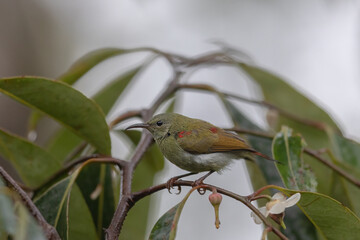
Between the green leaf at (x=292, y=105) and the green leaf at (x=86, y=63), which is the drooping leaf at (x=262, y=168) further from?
the green leaf at (x=86, y=63)

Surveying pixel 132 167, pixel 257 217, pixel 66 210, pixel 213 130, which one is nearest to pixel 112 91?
pixel 213 130

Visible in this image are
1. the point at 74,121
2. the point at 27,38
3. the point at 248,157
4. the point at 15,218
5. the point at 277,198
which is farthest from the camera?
the point at 27,38

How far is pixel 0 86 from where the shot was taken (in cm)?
198

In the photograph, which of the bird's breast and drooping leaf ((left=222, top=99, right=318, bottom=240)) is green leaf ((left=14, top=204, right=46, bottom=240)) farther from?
the bird's breast

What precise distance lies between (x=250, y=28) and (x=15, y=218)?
6955 millimetres

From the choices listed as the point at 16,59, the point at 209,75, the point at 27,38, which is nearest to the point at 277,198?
the point at 16,59

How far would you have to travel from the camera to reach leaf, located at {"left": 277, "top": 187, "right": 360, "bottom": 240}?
165 centimetres

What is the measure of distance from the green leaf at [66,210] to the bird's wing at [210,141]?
2.10ft

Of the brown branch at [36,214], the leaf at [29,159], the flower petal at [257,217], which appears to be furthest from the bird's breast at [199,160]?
the brown branch at [36,214]

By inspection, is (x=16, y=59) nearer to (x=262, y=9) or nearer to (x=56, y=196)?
(x=262, y=9)

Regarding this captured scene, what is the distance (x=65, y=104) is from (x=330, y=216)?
3.78 ft

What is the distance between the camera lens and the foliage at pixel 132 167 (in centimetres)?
159

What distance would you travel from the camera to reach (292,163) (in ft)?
6.76

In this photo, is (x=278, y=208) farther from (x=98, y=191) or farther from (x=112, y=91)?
(x=112, y=91)
